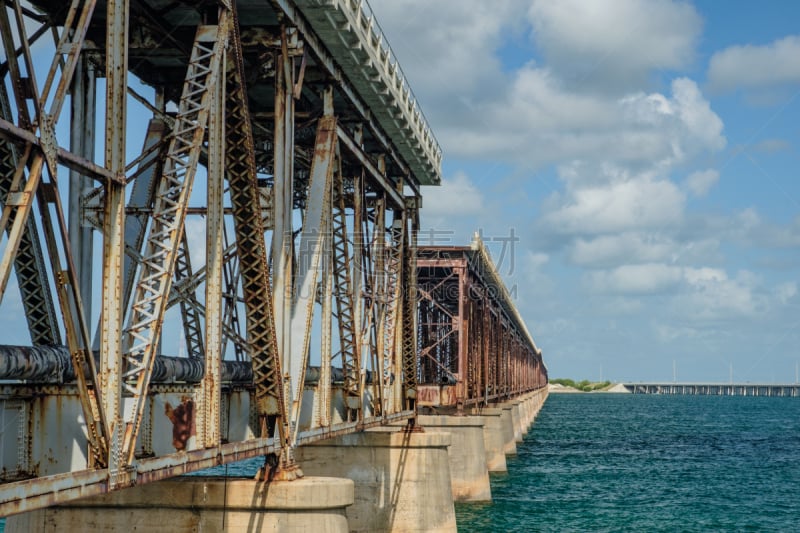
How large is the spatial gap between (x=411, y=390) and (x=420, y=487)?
13.0 feet

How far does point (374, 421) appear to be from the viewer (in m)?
28.2

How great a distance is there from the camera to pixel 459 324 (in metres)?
56.8

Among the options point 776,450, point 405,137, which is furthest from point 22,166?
point 776,450

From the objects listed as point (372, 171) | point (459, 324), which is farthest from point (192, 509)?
point (459, 324)

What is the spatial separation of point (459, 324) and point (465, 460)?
10444 mm

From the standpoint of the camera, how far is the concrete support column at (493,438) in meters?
60.4

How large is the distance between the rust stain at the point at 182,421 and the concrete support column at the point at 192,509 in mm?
3183

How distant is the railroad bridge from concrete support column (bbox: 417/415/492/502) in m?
15.7

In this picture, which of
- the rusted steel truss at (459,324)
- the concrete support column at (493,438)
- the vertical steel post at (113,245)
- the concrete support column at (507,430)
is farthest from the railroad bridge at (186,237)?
the concrete support column at (507,430)

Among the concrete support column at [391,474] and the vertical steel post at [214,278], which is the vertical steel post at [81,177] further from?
the concrete support column at [391,474]

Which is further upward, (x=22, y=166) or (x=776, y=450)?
(x=22, y=166)

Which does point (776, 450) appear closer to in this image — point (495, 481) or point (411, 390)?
point (495, 481)

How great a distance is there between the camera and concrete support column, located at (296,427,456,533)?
31.3 metres

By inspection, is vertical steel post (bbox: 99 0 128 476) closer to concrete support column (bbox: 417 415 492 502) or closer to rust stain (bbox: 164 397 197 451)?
rust stain (bbox: 164 397 197 451)
